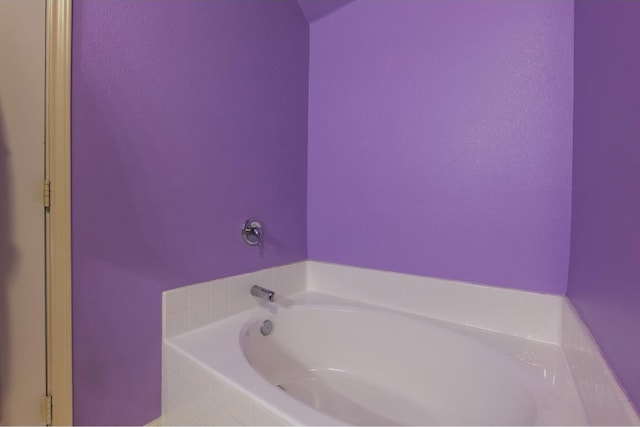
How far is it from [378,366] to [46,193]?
4.76 ft

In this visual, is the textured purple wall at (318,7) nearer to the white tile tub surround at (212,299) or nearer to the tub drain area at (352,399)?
the white tile tub surround at (212,299)

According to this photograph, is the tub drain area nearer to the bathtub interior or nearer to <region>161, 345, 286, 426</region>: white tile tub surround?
the bathtub interior

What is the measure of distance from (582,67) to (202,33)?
143 cm

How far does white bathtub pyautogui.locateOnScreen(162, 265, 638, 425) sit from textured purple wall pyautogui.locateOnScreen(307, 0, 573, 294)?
176 millimetres

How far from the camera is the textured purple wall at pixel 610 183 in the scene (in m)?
0.54

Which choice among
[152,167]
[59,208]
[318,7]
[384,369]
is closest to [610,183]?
[384,369]

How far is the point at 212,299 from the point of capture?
3.99 feet

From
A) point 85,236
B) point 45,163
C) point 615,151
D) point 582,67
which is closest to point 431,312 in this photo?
point 615,151

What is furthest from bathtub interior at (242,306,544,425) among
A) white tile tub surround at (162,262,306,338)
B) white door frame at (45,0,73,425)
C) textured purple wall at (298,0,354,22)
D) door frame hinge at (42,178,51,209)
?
textured purple wall at (298,0,354,22)

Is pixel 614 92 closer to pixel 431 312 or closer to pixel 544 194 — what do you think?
pixel 544 194

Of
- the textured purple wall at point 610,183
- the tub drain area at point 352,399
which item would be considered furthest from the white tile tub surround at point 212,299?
the textured purple wall at point 610,183

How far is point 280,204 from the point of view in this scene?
5.05ft

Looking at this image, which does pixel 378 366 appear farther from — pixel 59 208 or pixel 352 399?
pixel 59 208

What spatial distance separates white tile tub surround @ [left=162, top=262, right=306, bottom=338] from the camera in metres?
1.08
